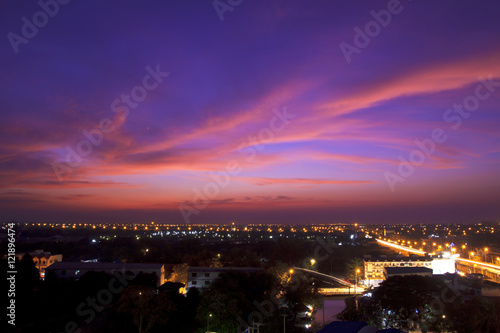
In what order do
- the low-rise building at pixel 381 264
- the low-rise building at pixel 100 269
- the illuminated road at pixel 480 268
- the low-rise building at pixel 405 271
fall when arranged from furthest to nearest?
the low-rise building at pixel 381 264, the illuminated road at pixel 480 268, the low-rise building at pixel 405 271, the low-rise building at pixel 100 269

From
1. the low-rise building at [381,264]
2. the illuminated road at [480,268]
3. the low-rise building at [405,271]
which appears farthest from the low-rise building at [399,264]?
the low-rise building at [405,271]

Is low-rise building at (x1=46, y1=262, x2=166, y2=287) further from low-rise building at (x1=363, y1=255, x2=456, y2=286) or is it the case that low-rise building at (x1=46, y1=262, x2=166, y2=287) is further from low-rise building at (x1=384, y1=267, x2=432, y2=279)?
low-rise building at (x1=363, y1=255, x2=456, y2=286)

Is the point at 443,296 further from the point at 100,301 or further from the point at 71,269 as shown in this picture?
the point at 71,269

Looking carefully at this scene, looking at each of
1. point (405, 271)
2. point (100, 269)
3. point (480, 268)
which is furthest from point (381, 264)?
point (100, 269)

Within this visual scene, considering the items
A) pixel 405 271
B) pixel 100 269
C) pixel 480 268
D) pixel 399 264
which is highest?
pixel 100 269

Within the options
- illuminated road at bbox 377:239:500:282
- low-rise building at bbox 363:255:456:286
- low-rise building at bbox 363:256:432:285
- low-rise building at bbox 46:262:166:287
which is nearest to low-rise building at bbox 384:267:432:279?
low-rise building at bbox 363:256:432:285

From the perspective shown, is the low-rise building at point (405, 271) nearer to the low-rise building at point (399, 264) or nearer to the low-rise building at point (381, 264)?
the low-rise building at point (381, 264)

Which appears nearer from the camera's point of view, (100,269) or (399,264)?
(100,269)

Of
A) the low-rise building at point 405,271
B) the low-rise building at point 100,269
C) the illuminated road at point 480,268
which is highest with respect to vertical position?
the low-rise building at point 100,269

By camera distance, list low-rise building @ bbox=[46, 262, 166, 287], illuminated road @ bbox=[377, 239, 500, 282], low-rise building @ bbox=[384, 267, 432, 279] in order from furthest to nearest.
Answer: illuminated road @ bbox=[377, 239, 500, 282], low-rise building @ bbox=[384, 267, 432, 279], low-rise building @ bbox=[46, 262, 166, 287]

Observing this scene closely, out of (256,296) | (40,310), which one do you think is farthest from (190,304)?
(40,310)

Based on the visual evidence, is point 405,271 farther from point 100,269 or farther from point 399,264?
point 100,269
